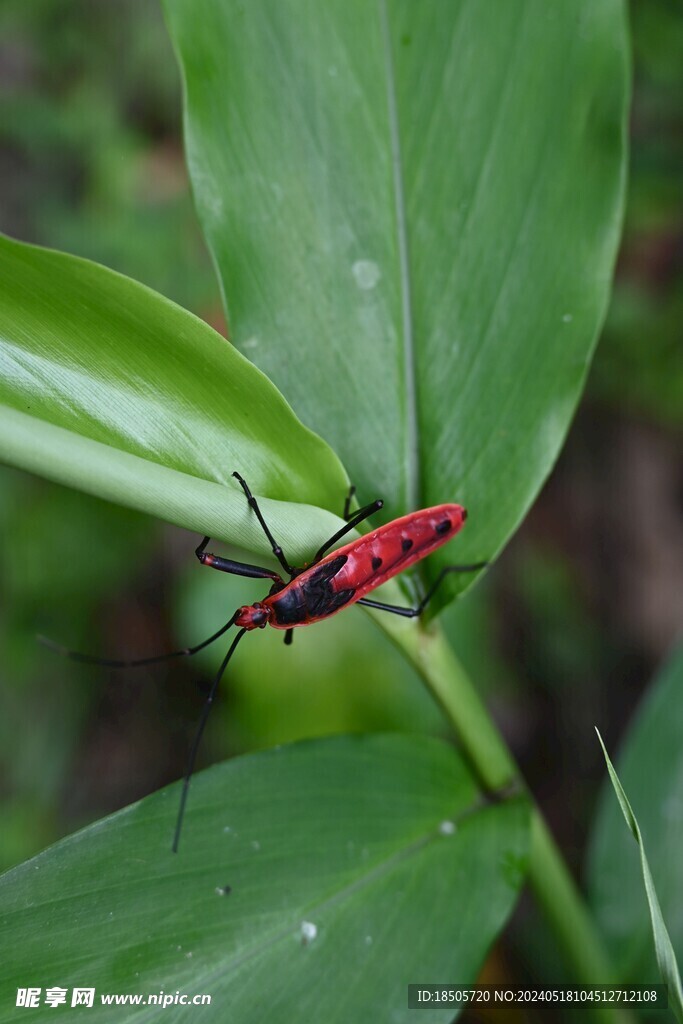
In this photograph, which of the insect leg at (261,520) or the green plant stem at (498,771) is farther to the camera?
the green plant stem at (498,771)

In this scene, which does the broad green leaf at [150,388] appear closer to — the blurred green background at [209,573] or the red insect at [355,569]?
the red insect at [355,569]

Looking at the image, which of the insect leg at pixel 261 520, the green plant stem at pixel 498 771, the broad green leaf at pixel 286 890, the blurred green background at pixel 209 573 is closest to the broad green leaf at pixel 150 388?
the insect leg at pixel 261 520

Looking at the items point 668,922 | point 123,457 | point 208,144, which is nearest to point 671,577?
point 668,922

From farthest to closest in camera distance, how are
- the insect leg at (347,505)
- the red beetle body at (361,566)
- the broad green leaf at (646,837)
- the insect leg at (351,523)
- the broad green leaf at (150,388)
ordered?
1. the broad green leaf at (646,837)
2. the red beetle body at (361,566)
3. the insect leg at (347,505)
4. the insect leg at (351,523)
5. the broad green leaf at (150,388)

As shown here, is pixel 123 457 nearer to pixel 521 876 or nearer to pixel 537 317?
pixel 537 317

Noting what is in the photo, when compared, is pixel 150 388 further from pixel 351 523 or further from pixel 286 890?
pixel 286 890

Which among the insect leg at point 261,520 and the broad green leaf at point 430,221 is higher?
the broad green leaf at point 430,221

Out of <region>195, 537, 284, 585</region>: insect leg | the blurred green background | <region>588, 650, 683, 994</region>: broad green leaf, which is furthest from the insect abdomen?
the blurred green background

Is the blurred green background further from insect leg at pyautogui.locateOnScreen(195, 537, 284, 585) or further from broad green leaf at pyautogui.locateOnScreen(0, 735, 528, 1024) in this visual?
insect leg at pyautogui.locateOnScreen(195, 537, 284, 585)
